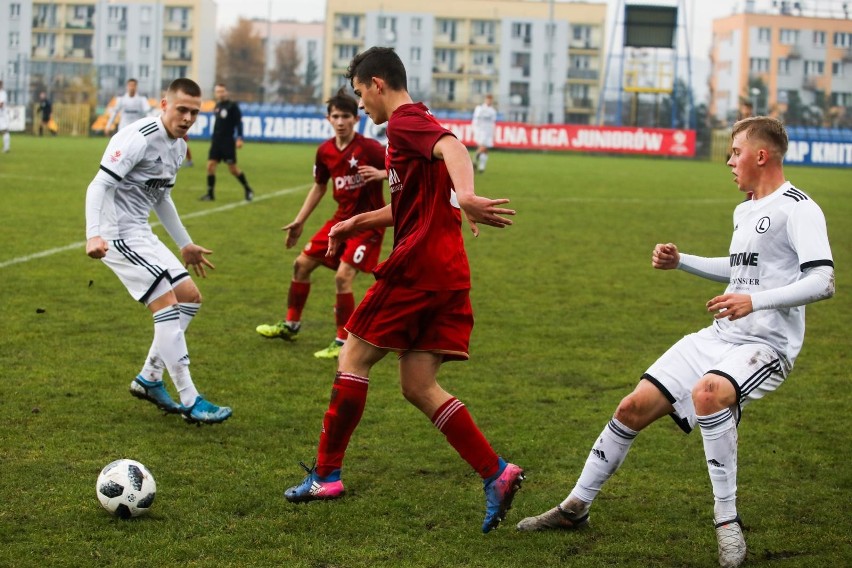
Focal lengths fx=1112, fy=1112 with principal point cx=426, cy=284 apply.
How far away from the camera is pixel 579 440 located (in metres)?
6.17

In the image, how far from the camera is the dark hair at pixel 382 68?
4.71m

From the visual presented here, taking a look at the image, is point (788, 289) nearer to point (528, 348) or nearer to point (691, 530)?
point (691, 530)

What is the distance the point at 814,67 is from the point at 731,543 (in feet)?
336

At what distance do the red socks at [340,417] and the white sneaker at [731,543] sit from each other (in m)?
1.61

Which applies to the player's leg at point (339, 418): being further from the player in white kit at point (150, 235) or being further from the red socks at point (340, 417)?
the player in white kit at point (150, 235)

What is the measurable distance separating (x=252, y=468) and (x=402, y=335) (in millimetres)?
1230

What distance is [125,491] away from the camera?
4656mm

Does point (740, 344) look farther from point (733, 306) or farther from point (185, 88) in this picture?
point (185, 88)

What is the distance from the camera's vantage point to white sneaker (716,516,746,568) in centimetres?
436

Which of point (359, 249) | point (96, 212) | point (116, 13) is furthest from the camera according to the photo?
point (116, 13)

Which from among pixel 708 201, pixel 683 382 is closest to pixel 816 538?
pixel 683 382

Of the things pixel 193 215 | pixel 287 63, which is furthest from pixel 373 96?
pixel 287 63

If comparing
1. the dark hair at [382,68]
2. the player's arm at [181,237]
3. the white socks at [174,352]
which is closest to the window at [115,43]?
the player's arm at [181,237]

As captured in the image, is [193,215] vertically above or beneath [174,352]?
above
